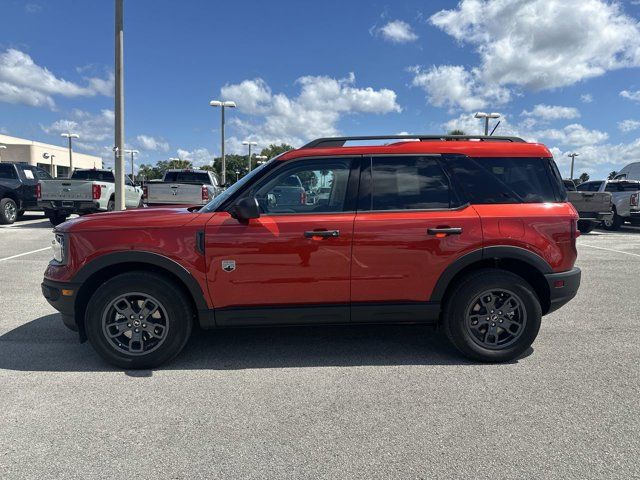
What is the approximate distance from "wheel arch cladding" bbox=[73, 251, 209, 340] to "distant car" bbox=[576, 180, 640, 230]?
50.6ft

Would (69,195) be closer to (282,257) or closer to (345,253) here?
(282,257)

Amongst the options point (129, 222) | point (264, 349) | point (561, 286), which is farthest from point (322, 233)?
point (561, 286)

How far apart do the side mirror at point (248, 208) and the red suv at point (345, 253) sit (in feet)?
0.06

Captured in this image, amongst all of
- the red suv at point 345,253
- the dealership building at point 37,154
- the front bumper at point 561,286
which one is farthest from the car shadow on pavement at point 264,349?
the dealership building at point 37,154

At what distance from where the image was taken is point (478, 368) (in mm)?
3832

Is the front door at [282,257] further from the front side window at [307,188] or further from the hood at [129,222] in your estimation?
the hood at [129,222]

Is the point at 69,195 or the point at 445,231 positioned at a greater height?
the point at 69,195

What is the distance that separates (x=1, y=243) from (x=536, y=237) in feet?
37.5

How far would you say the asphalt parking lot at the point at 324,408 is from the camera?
8.31 feet

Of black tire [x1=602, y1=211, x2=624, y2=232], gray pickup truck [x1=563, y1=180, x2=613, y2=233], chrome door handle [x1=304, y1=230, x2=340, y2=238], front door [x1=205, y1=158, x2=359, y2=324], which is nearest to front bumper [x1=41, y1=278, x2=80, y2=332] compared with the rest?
front door [x1=205, y1=158, x2=359, y2=324]

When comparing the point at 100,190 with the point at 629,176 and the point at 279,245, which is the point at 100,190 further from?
the point at 629,176

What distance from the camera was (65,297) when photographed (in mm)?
3703

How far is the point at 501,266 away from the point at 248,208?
2214 millimetres

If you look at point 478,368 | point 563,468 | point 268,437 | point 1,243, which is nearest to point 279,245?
point 268,437
